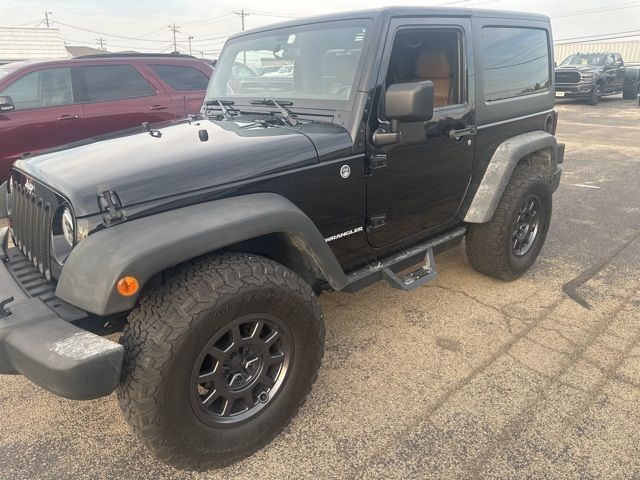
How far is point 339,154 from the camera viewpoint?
8.21 feet

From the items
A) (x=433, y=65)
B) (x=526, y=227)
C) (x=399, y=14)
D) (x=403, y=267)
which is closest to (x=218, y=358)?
(x=403, y=267)

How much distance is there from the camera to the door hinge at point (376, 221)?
2793 millimetres

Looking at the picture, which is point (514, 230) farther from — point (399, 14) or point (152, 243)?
point (152, 243)

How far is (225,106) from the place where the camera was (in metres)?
3.19

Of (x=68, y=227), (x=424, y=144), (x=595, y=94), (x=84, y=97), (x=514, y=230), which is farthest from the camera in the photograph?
(x=595, y=94)

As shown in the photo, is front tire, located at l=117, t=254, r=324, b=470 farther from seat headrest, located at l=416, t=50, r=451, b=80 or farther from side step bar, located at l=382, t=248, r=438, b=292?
seat headrest, located at l=416, t=50, r=451, b=80

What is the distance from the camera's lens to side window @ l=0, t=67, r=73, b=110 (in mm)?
5691

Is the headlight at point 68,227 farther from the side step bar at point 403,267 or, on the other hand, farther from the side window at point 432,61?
the side window at point 432,61

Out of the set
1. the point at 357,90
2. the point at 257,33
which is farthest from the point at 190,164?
the point at 257,33

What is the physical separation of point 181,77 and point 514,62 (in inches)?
181

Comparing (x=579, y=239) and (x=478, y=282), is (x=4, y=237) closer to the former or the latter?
(x=478, y=282)

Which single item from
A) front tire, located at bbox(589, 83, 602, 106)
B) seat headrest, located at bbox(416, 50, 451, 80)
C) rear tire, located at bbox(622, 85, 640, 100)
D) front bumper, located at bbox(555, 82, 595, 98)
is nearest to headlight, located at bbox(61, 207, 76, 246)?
seat headrest, located at bbox(416, 50, 451, 80)

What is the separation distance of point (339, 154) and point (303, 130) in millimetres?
229

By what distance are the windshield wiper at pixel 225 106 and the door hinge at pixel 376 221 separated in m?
1.08
